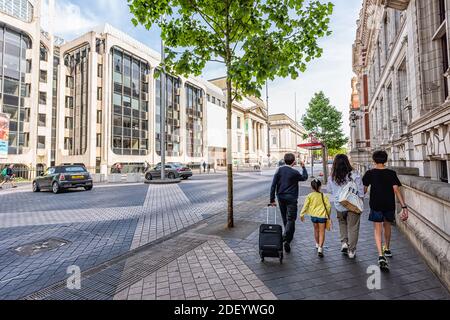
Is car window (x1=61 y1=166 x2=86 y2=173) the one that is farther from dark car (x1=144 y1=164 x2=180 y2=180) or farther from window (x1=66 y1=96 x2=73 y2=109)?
window (x1=66 y1=96 x2=73 y2=109)

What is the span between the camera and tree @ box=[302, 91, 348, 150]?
105 ft

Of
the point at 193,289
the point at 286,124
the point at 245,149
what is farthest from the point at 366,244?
the point at 286,124

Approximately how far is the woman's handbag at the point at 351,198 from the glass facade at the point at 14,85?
34.6m

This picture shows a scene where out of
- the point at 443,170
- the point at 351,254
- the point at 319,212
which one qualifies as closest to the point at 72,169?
the point at 319,212

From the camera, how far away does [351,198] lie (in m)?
4.01

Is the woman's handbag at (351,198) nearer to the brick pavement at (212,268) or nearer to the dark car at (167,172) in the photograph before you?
the brick pavement at (212,268)

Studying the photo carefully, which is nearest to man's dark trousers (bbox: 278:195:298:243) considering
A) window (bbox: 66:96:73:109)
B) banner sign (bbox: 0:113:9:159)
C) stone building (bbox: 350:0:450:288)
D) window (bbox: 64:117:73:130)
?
stone building (bbox: 350:0:450:288)

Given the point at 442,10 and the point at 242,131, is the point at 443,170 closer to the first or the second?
the point at 442,10

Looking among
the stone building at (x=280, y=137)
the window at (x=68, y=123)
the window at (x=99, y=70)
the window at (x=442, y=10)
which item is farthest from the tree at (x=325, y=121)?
the stone building at (x=280, y=137)

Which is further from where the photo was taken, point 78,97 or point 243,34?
point 78,97

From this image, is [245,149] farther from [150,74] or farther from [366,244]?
[366,244]

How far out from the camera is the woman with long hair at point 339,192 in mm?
4164

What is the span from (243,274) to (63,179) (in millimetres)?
14425

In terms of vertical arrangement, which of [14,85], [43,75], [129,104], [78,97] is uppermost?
[43,75]
